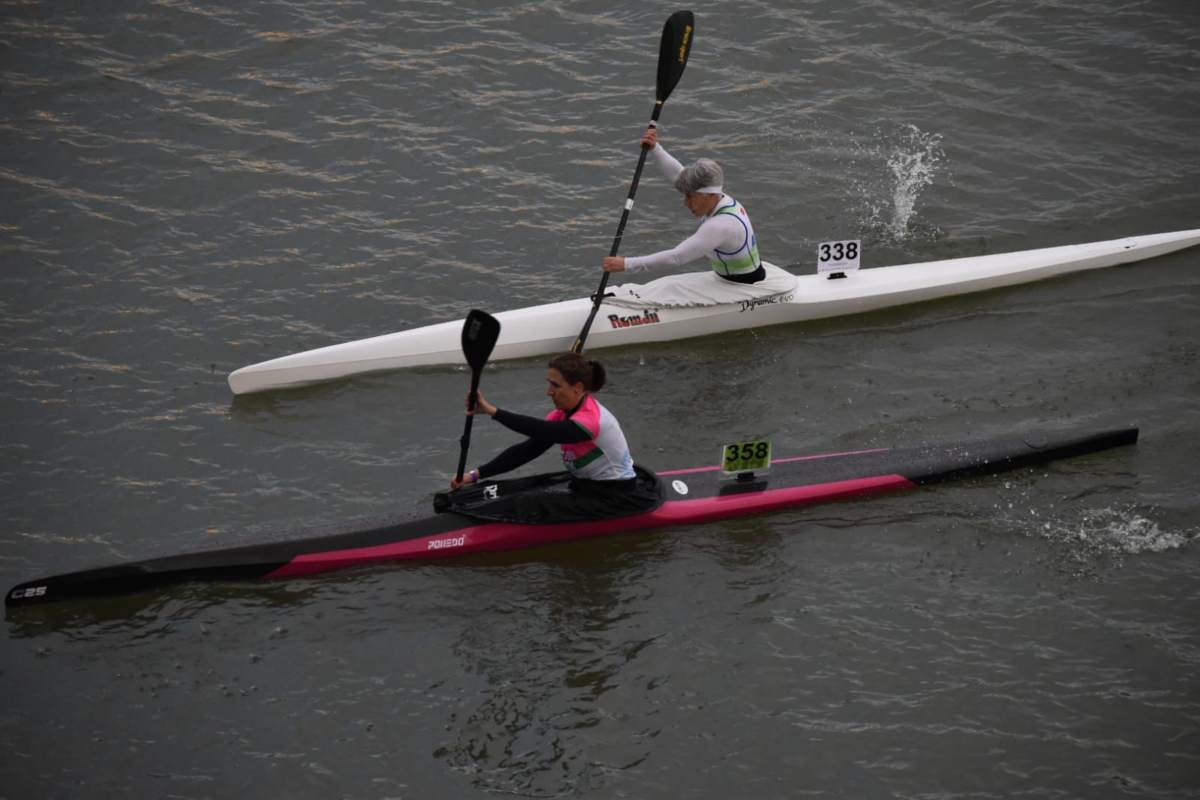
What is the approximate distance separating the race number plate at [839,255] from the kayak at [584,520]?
2.30m

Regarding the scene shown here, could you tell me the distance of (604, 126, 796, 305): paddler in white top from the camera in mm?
9148

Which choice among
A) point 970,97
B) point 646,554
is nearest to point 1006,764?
point 646,554

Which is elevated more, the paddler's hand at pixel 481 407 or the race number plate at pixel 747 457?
the paddler's hand at pixel 481 407

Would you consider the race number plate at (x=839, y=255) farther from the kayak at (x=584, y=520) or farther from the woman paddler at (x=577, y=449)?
the woman paddler at (x=577, y=449)

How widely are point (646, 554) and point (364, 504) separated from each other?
195 centimetres

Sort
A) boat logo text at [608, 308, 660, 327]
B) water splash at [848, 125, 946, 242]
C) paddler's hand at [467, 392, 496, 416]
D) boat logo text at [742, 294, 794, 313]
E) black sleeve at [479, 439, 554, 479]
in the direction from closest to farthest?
paddler's hand at [467, 392, 496, 416] → black sleeve at [479, 439, 554, 479] → boat logo text at [608, 308, 660, 327] → boat logo text at [742, 294, 794, 313] → water splash at [848, 125, 946, 242]

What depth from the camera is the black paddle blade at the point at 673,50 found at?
1006 centimetres

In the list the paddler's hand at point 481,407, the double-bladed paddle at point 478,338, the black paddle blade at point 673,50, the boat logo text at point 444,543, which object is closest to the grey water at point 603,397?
the boat logo text at point 444,543

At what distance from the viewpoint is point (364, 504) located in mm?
8039

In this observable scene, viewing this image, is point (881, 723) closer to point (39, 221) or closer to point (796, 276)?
point (796, 276)

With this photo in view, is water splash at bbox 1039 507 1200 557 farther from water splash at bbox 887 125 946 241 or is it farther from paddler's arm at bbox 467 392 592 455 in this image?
water splash at bbox 887 125 946 241

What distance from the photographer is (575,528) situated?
7.55 meters

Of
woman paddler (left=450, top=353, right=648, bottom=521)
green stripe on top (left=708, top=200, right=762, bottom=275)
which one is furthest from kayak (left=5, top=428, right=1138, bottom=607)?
green stripe on top (left=708, top=200, right=762, bottom=275)

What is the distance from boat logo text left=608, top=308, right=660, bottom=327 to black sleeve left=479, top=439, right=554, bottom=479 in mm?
2573
